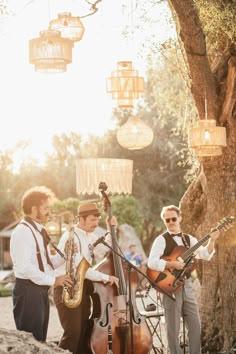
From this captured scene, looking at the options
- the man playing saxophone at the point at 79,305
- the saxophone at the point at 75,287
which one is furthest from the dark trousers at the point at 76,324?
the saxophone at the point at 75,287

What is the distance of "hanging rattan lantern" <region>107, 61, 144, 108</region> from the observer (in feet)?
32.1

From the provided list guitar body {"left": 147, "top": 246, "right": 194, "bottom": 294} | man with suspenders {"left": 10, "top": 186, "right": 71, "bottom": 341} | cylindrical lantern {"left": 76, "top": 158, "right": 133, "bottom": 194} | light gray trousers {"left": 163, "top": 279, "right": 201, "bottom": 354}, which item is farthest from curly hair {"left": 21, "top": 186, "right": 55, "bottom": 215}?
cylindrical lantern {"left": 76, "top": 158, "right": 133, "bottom": 194}

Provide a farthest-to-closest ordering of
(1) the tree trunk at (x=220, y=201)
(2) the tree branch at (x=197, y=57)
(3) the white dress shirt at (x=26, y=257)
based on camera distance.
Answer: (1) the tree trunk at (x=220, y=201) → (2) the tree branch at (x=197, y=57) → (3) the white dress shirt at (x=26, y=257)

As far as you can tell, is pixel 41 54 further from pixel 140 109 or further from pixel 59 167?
pixel 59 167

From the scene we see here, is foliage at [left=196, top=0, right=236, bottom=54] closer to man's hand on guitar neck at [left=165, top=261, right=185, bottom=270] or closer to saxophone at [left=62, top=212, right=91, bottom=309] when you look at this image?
man's hand on guitar neck at [left=165, top=261, right=185, bottom=270]

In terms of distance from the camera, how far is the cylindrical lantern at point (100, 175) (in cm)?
926

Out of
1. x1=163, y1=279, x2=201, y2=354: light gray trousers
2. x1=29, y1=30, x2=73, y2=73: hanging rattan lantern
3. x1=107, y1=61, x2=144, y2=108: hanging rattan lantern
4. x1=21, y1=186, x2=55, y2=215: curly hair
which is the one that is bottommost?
x1=163, y1=279, x2=201, y2=354: light gray trousers

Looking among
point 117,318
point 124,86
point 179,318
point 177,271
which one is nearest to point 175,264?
point 177,271

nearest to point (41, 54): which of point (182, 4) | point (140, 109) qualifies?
point (182, 4)

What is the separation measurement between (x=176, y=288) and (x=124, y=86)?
2.55m

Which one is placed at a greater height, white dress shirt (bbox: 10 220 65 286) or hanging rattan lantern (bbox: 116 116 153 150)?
hanging rattan lantern (bbox: 116 116 153 150)

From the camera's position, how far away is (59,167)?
39.8m

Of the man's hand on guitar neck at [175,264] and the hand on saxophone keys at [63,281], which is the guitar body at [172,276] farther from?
the hand on saxophone keys at [63,281]

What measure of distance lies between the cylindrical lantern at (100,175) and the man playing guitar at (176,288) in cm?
102
